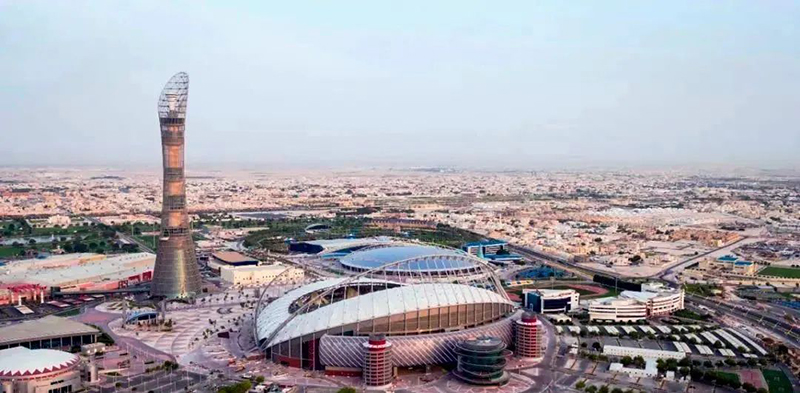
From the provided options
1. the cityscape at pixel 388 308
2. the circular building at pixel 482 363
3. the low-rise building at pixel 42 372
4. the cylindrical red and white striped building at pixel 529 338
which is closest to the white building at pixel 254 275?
the cityscape at pixel 388 308

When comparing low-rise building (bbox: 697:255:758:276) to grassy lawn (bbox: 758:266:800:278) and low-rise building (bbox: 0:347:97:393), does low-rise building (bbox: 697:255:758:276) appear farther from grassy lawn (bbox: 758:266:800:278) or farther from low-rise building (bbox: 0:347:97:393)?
low-rise building (bbox: 0:347:97:393)

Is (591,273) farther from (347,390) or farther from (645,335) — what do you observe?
(347,390)

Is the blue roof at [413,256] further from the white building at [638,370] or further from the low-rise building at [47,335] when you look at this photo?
the low-rise building at [47,335]

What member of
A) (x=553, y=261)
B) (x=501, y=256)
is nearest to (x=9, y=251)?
(x=501, y=256)

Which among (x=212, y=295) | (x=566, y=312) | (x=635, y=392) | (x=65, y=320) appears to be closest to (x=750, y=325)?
(x=566, y=312)

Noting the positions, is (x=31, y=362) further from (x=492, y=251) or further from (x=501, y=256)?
(x=492, y=251)

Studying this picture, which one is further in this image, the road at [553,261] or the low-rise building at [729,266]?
the road at [553,261]
